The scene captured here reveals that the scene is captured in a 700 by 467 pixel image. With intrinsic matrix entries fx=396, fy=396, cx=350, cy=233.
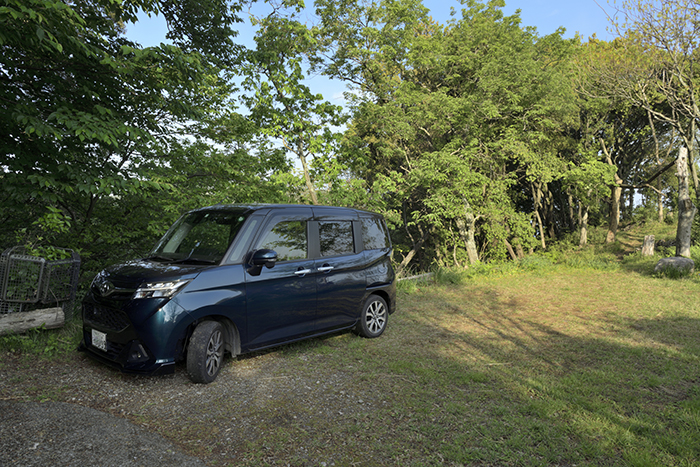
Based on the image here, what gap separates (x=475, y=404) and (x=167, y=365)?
3090 mm

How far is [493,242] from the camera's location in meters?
18.9

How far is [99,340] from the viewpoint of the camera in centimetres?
420

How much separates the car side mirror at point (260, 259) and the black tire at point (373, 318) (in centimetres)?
203

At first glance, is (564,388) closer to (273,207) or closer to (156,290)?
(273,207)

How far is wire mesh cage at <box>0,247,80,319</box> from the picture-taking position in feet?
16.7

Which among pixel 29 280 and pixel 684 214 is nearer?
pixel 29 280

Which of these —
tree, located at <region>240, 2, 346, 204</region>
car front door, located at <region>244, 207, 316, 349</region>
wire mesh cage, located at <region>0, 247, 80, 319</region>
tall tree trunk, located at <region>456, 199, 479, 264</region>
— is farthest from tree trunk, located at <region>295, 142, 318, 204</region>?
tall tree trunk, located at <region>456, 199, 479, 264</region>

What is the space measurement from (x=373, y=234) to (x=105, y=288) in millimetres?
3726

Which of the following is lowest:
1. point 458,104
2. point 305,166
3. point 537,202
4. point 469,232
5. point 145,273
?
point 145,273

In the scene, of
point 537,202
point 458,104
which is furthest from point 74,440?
point 537,202

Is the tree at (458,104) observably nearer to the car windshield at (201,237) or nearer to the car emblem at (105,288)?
the car windshield at (201,237)

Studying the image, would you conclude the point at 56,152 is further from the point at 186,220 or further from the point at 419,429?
the point at 419,429

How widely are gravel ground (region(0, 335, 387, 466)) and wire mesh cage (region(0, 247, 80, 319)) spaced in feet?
3.00

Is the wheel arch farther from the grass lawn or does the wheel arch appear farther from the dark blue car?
the grass lawn
